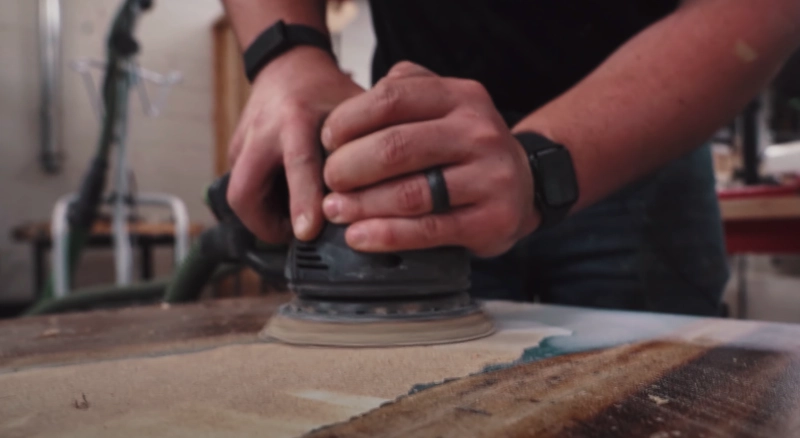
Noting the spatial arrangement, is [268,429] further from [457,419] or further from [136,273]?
[136,273]

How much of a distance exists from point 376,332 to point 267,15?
464 mm

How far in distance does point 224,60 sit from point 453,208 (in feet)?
12.4

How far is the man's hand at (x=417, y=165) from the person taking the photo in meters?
0.56

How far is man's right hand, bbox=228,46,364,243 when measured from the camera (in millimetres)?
599

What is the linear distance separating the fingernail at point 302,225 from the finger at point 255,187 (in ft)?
0.28

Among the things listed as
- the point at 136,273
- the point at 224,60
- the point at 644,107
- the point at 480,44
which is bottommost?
the point at 136,273

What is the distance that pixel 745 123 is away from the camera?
6.88ft

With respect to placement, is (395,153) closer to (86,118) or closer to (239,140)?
(239,140)

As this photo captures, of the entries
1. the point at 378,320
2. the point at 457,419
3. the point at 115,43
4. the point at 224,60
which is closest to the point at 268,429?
the point at 457,419

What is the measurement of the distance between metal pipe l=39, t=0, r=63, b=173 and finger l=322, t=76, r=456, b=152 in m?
3.40

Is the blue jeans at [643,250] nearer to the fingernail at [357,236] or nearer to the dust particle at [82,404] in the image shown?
the fingernail at [357,236]

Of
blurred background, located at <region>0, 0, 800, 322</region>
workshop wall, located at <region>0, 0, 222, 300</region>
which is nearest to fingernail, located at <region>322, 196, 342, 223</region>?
blurred background, located at <region>0, 0, 800, 322</region>

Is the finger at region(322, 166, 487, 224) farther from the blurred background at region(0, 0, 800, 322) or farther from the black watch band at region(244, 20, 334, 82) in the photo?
the blurred background at region(0, 0, 800, 322)

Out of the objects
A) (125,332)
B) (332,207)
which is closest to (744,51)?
(332,207)
